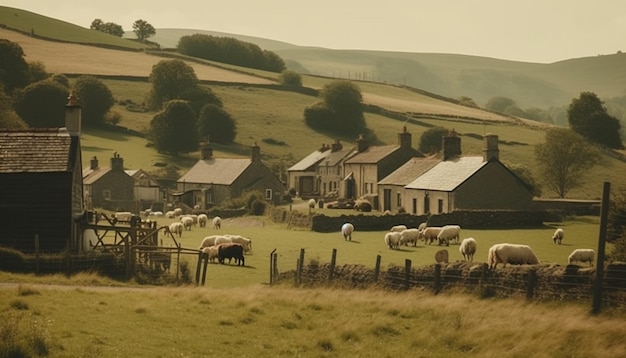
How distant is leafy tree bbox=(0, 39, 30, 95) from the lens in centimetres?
12094

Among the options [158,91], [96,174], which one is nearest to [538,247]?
[96,174]

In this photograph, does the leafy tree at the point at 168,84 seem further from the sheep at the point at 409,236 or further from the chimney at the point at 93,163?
the sheep at the point at 409,236

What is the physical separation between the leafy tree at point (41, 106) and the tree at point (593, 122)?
235 feet

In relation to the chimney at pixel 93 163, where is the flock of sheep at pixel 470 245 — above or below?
below

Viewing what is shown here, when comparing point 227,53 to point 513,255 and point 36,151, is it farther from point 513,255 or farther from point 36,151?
point 513,255

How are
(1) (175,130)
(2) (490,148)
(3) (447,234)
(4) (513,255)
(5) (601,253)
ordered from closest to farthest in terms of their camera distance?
(5) (601,253), (4) (513,255), (3) (447,234), (2) (490,148), (1) (175,130)

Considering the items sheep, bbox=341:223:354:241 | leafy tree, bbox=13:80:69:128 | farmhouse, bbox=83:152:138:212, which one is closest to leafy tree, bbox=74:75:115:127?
leafy tree, bbox=13:80:69:128

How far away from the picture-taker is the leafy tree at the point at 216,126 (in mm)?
123000

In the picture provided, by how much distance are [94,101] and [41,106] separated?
10.4 meters

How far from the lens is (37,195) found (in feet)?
113

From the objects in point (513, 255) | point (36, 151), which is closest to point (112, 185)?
point (36, 151)

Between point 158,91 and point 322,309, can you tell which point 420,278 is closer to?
point 322,309

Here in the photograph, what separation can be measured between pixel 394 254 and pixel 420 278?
1367 cm

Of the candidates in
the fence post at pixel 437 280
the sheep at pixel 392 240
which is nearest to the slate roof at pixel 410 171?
the sheep at pixel 392 240
